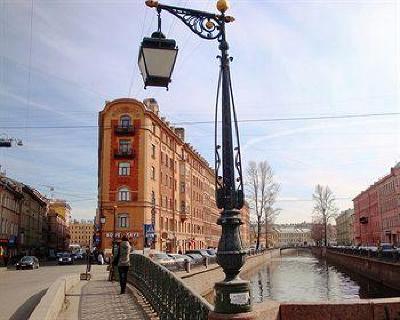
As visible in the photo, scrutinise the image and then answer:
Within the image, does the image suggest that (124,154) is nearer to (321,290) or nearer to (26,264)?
(26,264)

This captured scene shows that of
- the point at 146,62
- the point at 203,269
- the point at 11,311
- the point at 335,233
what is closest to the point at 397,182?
the point at 203,269

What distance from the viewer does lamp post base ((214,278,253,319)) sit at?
514 centimetres

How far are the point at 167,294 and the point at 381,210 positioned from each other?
92.5 metres

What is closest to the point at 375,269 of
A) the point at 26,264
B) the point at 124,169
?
the point at 124,169

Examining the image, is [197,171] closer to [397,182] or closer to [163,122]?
[163,122]

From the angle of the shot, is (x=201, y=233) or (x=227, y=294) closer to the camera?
(x=227, y=294)

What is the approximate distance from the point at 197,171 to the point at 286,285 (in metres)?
42.5

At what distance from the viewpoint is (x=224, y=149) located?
18.5 feet

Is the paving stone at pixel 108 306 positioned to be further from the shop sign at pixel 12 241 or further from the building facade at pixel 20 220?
the shop sign at pixel 12 241

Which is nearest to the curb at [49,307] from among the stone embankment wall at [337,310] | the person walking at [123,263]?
the person walking at [123,263]

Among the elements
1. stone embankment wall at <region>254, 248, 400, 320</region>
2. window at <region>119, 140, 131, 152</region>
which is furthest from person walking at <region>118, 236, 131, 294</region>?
window at <region>119, 140, 131, 152</region>

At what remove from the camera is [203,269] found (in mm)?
31969

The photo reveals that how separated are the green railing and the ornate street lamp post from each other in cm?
97

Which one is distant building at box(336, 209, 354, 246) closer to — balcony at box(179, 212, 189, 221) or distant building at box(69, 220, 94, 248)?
balcony at box(179, 212, 189, 221)
